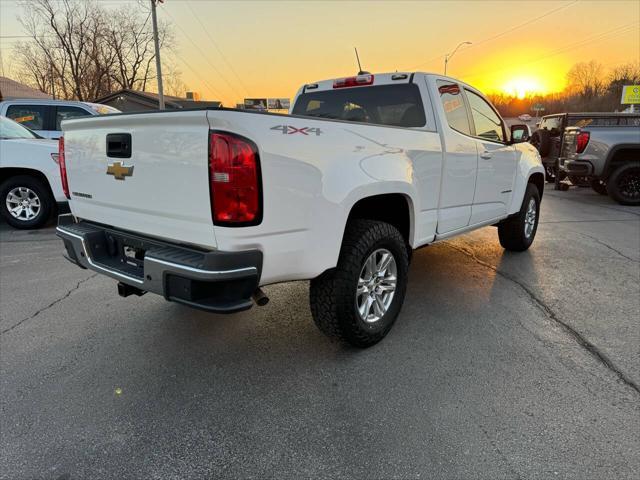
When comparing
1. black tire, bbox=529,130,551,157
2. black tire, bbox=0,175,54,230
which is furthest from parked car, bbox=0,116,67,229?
black tire, bbox=529,130,551,157

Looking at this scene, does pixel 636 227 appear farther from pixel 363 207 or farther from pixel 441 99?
pixel 363 207

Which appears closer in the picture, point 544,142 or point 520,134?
point 520,134

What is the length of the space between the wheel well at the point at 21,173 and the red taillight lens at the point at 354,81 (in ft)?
17.0

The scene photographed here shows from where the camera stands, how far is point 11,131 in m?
6.73

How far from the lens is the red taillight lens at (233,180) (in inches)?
79.7

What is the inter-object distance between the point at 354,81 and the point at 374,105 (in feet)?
1.11

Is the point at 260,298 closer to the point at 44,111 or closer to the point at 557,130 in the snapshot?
the point at 44,111

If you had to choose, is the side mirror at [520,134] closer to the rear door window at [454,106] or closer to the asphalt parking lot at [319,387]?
the rear door window at [454,106]

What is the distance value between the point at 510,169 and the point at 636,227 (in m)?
4.01

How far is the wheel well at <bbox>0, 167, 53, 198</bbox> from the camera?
6562mm

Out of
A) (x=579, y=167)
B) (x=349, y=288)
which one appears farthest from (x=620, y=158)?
(x=349, y=288)

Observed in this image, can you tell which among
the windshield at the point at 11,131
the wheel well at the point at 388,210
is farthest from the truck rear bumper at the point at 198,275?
the windshield at the point at 11,131

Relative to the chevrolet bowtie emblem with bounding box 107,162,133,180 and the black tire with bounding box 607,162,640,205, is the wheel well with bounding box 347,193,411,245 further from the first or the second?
the black tire with bounding box 607,162,640,205

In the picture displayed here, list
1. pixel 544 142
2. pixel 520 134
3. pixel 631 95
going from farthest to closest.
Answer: pixel 631 95 < pixel 544 142 < pixel 520 134
